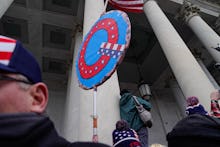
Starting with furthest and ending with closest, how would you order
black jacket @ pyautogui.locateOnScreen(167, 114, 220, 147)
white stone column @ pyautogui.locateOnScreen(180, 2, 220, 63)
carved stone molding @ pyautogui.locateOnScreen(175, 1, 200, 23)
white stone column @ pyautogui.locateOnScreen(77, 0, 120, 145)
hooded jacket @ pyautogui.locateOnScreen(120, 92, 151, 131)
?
carved stone molding @ pyautogui.locateOnScreen(175, 1, 200, 23), white stone column @ pyautogui.locateOnScreen(180, 2, 220, 63), hooded jacket @ pyautogui.locateOnScreen(120, 92, 151, 131), white stone column @ pyautogui.locateOnScreen(77, 0, 120, 145), black jacket @ pyautogui.locateOnScreen(167, 114, 220, 147)

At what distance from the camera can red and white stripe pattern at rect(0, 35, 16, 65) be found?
126 centimetres

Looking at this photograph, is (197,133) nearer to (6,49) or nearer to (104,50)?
(6,49)

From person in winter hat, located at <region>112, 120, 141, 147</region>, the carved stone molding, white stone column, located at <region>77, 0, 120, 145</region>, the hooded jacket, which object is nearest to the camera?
person in winter hat, located at <region>112, 120, 141, 147</region>

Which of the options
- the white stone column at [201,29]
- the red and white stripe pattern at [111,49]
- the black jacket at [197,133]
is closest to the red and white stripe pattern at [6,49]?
the black jacket at [197,133]

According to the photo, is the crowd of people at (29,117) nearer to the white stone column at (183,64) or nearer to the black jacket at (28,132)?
the black jacket at (28,132)

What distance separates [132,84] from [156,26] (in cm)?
931

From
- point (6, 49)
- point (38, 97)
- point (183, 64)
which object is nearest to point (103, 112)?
point (38, 97)

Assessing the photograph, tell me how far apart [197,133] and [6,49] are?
4.28 ft

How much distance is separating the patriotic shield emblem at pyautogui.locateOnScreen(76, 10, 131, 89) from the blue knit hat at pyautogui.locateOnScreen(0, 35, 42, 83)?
1.72 meters

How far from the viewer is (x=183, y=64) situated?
8305mm

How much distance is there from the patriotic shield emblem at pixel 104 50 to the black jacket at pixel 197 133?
1517 mm

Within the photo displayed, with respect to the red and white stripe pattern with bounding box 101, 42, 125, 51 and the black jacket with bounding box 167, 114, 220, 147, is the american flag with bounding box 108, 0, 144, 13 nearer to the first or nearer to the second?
the red and white stripe pattern with bounding box 101, 42, 125, 51

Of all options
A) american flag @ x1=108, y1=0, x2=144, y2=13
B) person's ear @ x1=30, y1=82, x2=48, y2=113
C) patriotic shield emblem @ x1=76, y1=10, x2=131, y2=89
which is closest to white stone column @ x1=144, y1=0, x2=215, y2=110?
american flag @ x1=108, y1=0, x2=144, y2=13

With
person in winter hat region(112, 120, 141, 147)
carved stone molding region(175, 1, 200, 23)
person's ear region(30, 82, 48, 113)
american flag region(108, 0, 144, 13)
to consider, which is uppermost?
carved stone molding region(175, 1, 200, 23)
